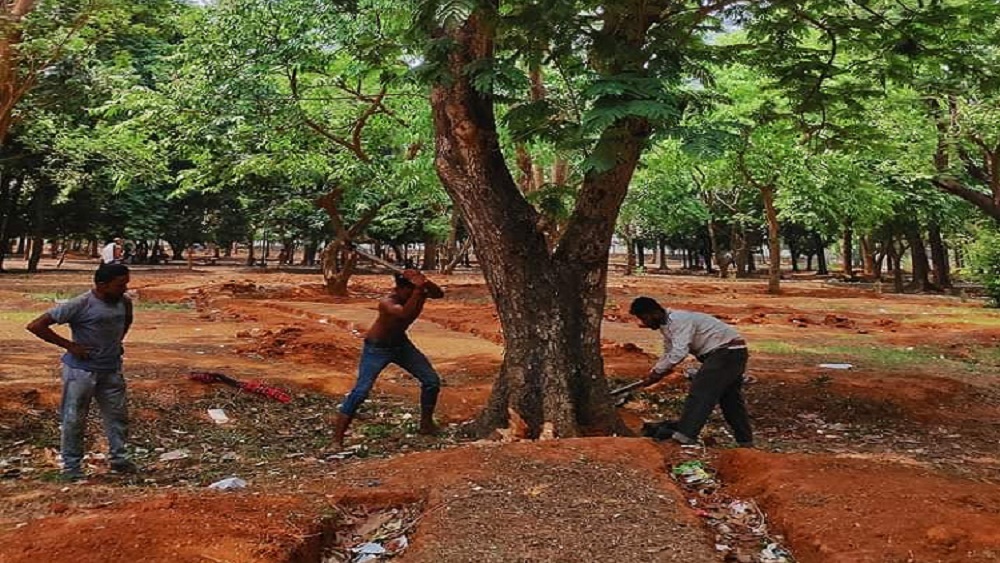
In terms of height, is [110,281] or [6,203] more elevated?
[6,203]

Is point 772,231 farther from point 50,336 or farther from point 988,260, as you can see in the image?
point 50,336

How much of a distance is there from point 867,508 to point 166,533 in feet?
11.6

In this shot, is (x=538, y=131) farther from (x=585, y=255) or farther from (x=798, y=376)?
(x=798, y=376)

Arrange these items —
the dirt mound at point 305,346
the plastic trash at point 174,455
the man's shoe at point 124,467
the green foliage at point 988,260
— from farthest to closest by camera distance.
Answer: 1. the green foliage at point 988,260
2. the dirt mound at point 305,346
3. the plastic trash at point 174,455
4. the man's shoe at point 124,467

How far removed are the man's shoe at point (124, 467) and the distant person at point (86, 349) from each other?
0.22 m

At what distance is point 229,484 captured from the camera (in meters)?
5.22

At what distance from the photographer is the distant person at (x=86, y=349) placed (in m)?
5.39

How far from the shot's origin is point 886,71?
25.1 feet

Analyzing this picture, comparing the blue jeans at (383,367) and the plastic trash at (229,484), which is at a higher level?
the blue jeans at (383,367)

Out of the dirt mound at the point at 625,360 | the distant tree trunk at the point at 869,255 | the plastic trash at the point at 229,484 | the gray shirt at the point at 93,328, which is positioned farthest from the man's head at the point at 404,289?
the distant tree trunk at the point at 869,255

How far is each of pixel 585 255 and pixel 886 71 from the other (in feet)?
12.4

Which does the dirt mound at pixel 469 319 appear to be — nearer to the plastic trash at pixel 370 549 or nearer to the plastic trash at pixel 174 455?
the plastic trash at pixel 174 455

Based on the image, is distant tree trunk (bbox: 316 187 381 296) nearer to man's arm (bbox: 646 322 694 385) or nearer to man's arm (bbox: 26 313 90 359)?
man's arm (bbox: 26 313 90 359)

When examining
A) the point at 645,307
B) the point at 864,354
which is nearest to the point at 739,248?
the point at 864,354
